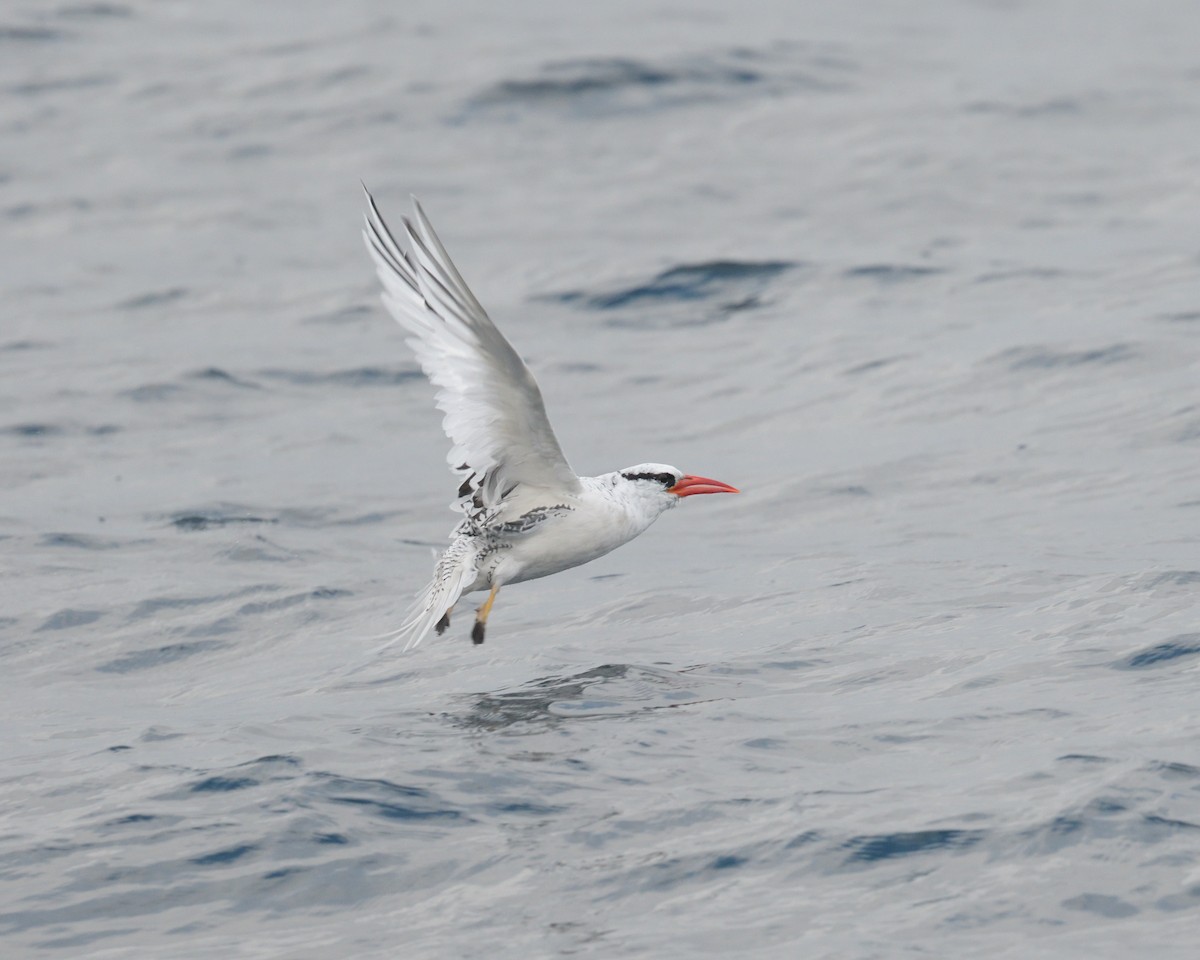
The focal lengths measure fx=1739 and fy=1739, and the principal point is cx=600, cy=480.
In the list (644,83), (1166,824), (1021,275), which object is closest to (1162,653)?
(1166,824)

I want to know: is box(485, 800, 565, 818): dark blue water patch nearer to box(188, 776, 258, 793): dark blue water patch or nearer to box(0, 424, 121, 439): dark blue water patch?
box(188, 776, 258, 793): dark blue water patch

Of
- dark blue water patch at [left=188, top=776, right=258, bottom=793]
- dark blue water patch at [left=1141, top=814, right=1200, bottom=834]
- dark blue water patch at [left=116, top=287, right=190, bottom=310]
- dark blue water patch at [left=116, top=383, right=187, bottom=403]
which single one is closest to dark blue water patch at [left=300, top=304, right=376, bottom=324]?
dark blue water patch at [left=116, top=287, right=190, bottom=310]

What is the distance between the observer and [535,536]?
34.6 feet

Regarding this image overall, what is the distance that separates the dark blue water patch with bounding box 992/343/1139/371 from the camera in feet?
55.1

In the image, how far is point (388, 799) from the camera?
8328 millimetres

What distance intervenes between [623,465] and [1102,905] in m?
8.78

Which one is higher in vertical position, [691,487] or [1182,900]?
[691,487]

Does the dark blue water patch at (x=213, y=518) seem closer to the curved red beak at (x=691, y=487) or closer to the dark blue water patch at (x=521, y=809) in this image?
the curved red beak at (x=691, y=487)

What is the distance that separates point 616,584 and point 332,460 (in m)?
4.18

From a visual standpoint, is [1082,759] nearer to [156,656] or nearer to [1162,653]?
[1162,653]

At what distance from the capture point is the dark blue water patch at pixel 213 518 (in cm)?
1441

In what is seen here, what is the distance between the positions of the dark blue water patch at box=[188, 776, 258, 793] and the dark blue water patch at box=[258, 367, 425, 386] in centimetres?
972

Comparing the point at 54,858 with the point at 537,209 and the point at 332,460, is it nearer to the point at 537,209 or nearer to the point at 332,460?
the point at 332,460

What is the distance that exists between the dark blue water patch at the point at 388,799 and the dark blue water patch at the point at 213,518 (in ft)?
20.3
